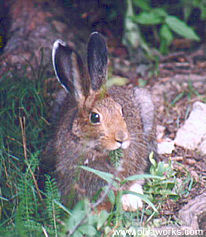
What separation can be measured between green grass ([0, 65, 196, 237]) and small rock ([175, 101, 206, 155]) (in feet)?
2.03

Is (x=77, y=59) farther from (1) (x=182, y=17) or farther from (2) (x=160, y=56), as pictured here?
(1) (x=182, y=17)

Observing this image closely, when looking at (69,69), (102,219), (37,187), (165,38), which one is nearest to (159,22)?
(165,38)

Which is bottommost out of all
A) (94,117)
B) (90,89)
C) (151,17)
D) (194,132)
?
(194,132)

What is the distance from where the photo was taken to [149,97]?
18.1 ft

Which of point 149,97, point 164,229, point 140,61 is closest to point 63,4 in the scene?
point 140,61

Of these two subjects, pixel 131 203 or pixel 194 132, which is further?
pixel 194 132

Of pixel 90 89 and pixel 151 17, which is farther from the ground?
pixel 151 17

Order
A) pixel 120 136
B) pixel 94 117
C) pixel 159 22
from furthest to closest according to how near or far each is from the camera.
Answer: pixel 159 22, pixel 94 117, pixel 120 136

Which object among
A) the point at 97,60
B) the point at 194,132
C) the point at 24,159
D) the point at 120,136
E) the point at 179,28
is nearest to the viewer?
the point at 120,136

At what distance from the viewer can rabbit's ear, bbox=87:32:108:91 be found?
4.12 metres

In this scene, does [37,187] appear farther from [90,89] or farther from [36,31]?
[36,31]

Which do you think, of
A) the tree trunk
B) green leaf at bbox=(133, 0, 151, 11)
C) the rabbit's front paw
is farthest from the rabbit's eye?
green leaf at bbox=(133, 0, 151, 11)

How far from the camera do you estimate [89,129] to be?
403cm

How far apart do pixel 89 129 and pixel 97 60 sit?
0.72 m
